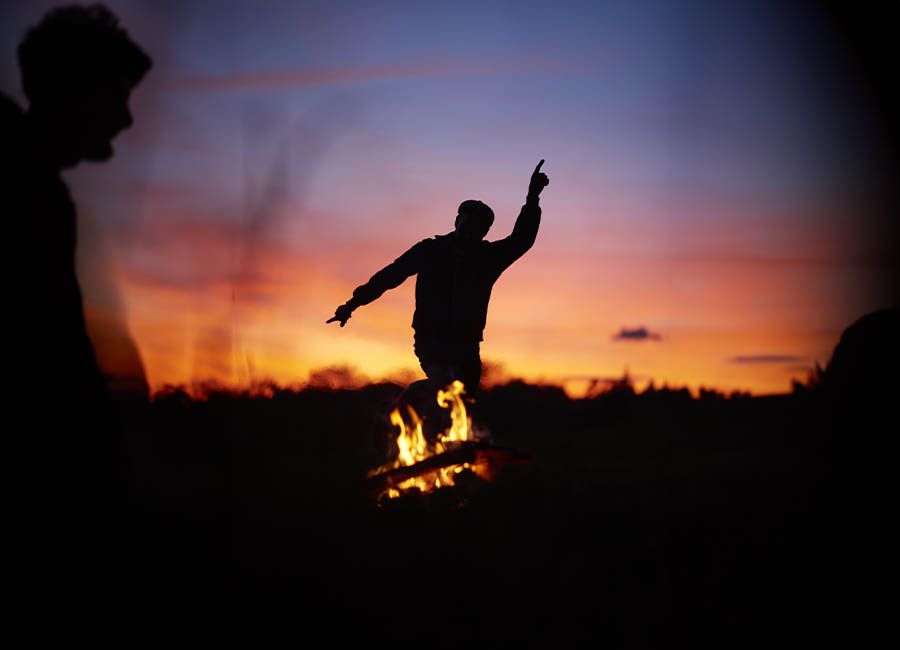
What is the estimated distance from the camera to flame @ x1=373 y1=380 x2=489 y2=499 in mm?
7883

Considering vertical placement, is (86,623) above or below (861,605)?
above

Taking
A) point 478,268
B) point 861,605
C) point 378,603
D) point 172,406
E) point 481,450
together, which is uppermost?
point 478,268

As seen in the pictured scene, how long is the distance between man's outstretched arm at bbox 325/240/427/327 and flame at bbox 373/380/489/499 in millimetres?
1414

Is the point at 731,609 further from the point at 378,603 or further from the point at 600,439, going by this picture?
the point at 600,439

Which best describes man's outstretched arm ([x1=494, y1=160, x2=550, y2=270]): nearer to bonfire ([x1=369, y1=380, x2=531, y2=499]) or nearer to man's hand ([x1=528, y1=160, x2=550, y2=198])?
man's hand ([x1=528, y1=160, x2=550, y2=198])

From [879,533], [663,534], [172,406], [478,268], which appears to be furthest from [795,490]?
[172,406]

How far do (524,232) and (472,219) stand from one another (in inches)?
24.9

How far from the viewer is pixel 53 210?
6129 mm

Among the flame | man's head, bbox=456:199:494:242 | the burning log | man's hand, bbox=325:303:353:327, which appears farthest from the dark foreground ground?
man's head, bbox=456:199:494:242

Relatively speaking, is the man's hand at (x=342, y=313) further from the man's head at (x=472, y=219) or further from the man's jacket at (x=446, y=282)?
the man's head at (x=472, y=219)

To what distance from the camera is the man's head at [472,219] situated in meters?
9.30

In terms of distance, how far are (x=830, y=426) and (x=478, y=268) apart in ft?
24.3

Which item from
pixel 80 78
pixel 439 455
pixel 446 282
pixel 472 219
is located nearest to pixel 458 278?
pixel 446 282

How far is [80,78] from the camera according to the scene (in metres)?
6.55
